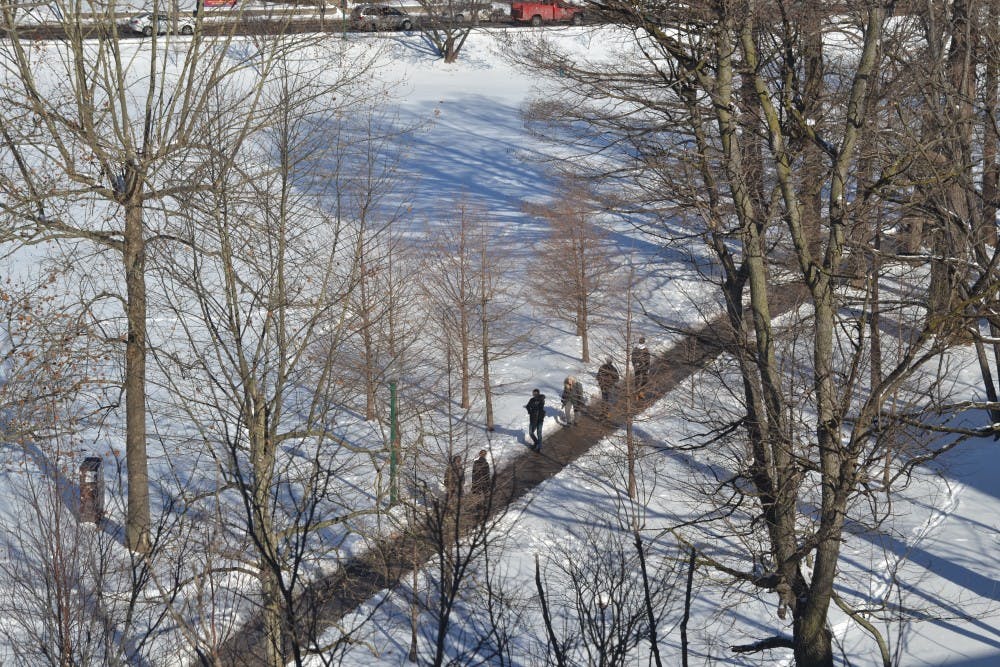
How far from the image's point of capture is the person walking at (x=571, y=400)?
18.1 m

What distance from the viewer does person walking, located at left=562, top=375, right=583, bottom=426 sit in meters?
18.1

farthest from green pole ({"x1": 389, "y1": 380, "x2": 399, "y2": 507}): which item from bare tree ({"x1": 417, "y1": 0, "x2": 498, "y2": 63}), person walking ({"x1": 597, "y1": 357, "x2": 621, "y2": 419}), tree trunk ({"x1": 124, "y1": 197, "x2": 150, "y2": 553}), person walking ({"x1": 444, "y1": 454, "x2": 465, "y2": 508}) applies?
bare tree ({"x1": 417, "y1": 0, "x2": 498, "y2": 63})

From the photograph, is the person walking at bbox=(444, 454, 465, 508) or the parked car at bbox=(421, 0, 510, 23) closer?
the person walking at bbox=(444, 454, 465, 508)

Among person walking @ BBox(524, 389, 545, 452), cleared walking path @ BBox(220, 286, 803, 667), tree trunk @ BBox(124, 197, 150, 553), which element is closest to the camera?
cleared walking path @ BBox(220, 286, 803, 667)

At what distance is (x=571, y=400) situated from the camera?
59.5 ft

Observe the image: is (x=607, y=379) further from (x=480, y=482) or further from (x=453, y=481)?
(x=453, y=481)

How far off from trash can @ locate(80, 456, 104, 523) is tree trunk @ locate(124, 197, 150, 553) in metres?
0.43

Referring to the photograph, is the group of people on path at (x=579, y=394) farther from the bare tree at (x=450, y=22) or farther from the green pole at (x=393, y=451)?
the bare tree at (x=450, y=22)

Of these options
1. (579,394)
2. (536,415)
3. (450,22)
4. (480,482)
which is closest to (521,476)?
(536,415)

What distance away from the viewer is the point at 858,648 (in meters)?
13.2

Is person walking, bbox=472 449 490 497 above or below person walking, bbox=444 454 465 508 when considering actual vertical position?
below

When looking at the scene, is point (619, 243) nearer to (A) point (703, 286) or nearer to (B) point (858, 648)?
(A) point (703, 286)

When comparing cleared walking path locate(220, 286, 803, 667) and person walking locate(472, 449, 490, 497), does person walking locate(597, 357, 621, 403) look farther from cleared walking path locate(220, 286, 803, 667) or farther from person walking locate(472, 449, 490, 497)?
person walking locate(472, 449, 490, 497)

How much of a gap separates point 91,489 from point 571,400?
26.3 ft
